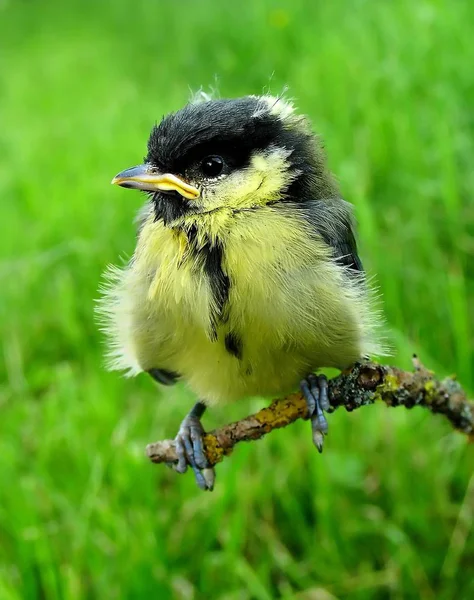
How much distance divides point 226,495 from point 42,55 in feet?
20.4

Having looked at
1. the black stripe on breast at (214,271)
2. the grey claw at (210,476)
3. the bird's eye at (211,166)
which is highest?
the bird's eye at (211,166)

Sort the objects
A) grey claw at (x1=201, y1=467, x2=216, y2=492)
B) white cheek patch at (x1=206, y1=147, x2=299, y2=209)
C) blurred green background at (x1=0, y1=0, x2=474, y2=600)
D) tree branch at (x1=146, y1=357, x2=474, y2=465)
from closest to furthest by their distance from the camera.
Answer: tree branch at (x1=146, y1=357, x2=474, y2=465) → white cheek patch at (x1=206, y1=147, x2=299, y2=209) → grey claw at (x1=201, y1=467, x2=216, y2=492) → blurred green background at (x1=0, y1=0, x2=474, y2=600)

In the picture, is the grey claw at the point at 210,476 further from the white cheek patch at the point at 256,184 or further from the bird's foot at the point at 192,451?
the white cheek patch at the point at 256,184

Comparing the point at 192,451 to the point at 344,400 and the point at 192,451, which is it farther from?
the point at 344,400

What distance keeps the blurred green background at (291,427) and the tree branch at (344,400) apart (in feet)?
2.06

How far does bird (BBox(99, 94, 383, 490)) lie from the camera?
53.8 inches

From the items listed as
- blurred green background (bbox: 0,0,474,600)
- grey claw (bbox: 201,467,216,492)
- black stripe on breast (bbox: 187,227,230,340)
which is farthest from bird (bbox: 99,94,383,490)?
blurred green background (bbox: 0,0,474,600)

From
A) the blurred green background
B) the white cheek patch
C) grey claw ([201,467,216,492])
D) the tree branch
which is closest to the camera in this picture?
the tree branch

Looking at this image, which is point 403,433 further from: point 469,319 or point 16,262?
point 16,262

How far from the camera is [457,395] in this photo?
1.52 metres

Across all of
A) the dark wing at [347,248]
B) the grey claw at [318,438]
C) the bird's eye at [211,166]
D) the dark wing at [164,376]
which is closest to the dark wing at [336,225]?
the dark wing at [347,248]

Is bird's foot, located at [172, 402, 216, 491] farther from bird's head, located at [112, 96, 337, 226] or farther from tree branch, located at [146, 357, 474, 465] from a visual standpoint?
bird's head, located at [112, 96, 337, 226]

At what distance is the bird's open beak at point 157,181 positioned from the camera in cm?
139

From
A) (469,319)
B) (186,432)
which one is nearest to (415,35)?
(469,319)
